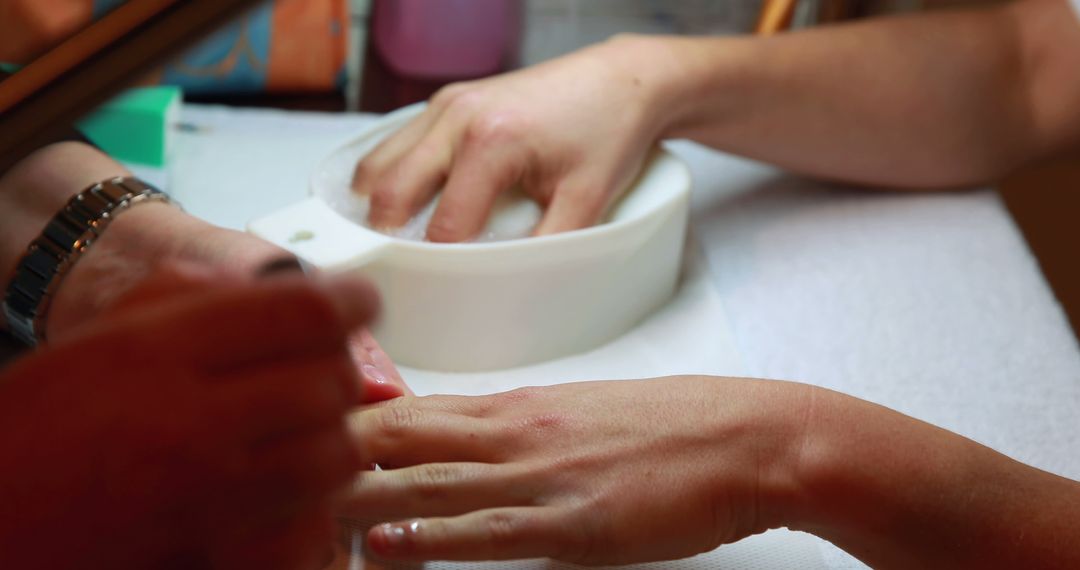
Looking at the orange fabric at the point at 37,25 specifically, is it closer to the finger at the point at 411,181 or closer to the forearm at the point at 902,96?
the finger at the point at 411,181

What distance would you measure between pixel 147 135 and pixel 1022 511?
478 mm

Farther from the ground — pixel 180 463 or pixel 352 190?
pixel 180 463

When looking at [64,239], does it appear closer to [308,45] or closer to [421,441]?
[421,441]

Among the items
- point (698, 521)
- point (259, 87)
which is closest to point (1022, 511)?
point (698, 521)

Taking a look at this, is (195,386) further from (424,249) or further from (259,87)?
(259,87)

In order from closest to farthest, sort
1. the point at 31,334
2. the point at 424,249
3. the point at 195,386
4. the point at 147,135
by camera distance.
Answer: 1. the point at 195,386
2. the point at 31,334
3. the point at 424,249
4. the point at 147,135

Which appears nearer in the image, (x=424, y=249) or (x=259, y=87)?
(x=424, y=249)

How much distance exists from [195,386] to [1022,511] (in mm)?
331

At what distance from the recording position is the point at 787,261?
643 mm

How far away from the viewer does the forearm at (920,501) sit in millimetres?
404

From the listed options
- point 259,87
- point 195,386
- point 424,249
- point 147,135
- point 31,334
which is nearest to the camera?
point 195,386

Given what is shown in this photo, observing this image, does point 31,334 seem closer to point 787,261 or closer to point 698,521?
point 698,521

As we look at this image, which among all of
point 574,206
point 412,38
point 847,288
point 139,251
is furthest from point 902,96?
point 139,251

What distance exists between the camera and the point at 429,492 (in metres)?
0.37
